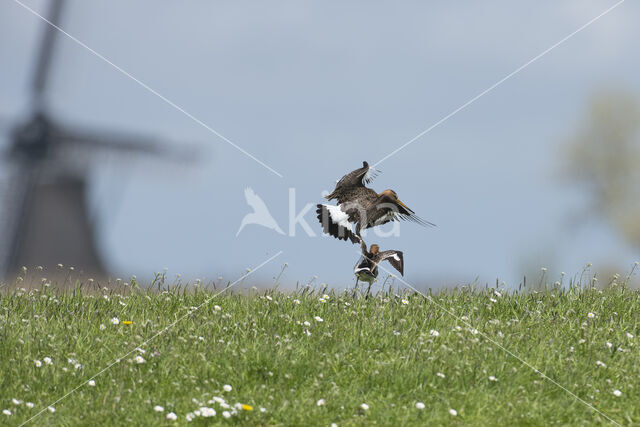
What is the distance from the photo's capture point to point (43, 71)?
23234mm

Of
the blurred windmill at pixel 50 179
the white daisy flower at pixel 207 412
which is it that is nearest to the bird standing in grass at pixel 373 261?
the white daisy flower at pixel 207 412

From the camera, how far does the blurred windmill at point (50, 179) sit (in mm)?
20797

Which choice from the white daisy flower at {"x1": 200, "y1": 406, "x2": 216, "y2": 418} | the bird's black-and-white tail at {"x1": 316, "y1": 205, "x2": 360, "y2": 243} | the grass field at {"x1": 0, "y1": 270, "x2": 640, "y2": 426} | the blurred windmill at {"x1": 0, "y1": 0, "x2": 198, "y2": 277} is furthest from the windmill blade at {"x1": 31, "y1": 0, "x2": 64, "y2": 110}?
the white daisy flower at {"x1": 200, "y1": 406, "x2": 216, "y2": 418}

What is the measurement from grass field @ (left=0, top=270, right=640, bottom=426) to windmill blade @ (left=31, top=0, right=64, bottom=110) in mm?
15408

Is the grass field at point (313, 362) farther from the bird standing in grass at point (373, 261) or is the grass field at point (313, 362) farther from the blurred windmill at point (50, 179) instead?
the blurred windmill at point (50, 179)

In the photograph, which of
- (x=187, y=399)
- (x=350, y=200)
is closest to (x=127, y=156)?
(x=350, y=200)

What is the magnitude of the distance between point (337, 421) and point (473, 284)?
4.46 meters

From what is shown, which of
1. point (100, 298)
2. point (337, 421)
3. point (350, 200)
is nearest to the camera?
point (337, 421)

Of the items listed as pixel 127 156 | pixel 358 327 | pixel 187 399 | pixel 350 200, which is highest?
pixel 350 200

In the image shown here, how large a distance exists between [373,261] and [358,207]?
713 millimetres

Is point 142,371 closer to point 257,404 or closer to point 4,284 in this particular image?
point 257,404

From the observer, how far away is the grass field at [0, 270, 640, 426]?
655cm

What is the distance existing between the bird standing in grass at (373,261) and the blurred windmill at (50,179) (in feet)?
43.4

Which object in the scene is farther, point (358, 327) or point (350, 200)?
point (350, 200)
